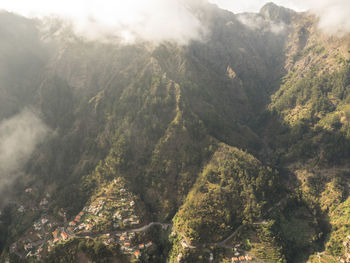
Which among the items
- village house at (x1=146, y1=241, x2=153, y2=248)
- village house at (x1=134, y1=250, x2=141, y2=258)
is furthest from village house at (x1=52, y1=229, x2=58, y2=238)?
village house at (x1=146, y1=241, x2=153, y2=248)

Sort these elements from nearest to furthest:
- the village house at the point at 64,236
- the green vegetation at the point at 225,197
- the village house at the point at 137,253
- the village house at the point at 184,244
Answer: the village house at the point at 137,253
the village house at the point at 184,244
the village house at the point at 64,236
the green vegetation at the point at 225,197

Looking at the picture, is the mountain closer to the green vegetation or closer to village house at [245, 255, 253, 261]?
the green vegetation

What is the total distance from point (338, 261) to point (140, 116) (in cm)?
13940

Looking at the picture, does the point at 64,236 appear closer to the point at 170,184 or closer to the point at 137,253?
the point at 137,253

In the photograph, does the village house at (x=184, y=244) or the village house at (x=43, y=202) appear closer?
the village house at (x=184, y=244)

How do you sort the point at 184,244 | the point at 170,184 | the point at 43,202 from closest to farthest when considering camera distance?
1. the point at 184,244
2. the point at 170,184
3. the point at 43,202

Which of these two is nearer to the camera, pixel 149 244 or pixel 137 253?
pixel 137 253

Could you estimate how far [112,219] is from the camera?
13088 cm

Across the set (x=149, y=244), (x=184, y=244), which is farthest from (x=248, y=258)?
(x=149, y=244)

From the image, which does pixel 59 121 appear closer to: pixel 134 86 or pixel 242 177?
pixel 134 86

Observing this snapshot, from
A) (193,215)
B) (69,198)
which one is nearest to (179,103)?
(193,215)

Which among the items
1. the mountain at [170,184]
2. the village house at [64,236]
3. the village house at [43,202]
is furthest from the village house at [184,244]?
the village house at [43,202]

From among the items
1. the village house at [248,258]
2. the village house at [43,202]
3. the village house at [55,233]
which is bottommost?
the village house at [55,233]

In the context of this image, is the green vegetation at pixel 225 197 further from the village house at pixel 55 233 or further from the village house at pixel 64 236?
the village house at pixel 55 233
